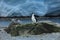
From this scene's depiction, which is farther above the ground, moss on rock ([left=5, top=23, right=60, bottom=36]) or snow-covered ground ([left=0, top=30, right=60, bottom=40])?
moss on rock ([left=5, top=23, right=60, bottom=36])

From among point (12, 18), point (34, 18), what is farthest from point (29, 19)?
point (12, 18)

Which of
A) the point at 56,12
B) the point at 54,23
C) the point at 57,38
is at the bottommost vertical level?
the point at 57,38

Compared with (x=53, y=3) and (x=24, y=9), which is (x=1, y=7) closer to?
(x=24, y=9)

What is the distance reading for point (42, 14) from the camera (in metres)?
2.25

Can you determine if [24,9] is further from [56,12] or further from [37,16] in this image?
[56,12]

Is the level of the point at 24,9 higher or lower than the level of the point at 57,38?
higher

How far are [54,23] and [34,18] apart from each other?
26 centimetres

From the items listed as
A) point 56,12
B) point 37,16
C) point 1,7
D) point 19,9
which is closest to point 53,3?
point 56,12

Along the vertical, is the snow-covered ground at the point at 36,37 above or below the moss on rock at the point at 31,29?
below

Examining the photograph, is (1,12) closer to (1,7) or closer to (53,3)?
(1,7)

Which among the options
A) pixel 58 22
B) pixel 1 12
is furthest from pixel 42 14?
pixel 1 12

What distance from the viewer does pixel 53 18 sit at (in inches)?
88.7

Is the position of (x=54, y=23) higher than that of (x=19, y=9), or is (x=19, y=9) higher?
(x=19, y=9)

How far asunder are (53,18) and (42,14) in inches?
5.9
